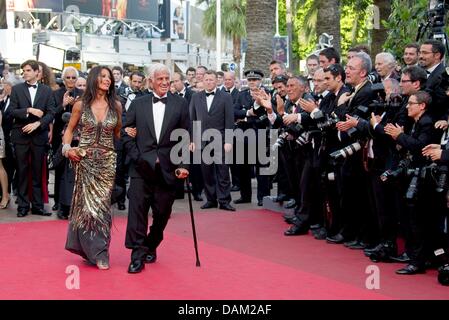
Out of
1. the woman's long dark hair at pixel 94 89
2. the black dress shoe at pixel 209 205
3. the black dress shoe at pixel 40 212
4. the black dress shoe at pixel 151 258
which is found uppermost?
the woman's long dark hair at pixel 94 89

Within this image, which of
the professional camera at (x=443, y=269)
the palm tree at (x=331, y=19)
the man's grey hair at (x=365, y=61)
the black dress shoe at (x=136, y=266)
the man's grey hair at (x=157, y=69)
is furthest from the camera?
the palm tree at (x=331, y=19)

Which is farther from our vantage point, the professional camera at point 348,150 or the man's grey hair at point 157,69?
the professional camera at point 348,150

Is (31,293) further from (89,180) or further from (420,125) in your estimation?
(420,125)

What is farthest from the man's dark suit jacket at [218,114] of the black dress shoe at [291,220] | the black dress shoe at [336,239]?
the black dress shoe at [336,239]

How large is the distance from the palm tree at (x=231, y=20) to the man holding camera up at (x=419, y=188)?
4826 centimetres

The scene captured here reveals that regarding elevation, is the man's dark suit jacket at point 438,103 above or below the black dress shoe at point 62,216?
above

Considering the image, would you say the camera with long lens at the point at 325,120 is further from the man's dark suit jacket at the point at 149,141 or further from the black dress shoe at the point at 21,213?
the black dress shoe at the point at 21,213

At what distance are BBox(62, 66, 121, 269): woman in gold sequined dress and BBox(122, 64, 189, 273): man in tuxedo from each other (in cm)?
28

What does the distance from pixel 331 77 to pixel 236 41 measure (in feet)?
158

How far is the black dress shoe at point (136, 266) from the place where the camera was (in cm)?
919

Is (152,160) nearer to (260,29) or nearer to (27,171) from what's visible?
(27,171)

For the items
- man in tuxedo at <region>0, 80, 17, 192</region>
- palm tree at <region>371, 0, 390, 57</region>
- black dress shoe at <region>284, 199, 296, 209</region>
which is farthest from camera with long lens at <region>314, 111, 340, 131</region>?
palm tree at <region>371, 0, 390, 57</region>
